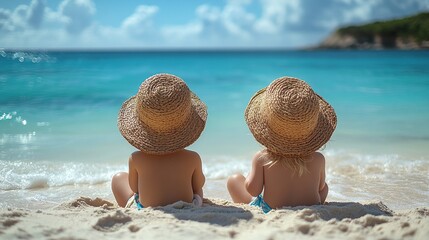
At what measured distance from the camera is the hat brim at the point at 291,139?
3334mm

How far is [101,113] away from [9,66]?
6.81ft

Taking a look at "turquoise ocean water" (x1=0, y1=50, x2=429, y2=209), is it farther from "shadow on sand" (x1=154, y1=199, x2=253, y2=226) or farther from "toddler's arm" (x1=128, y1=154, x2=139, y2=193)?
"shadow on sand" (x1=154, y1=199, x2=253, y2=226)

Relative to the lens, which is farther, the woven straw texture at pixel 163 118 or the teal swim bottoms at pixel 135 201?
the teal swim bottoms at pixel 135 201

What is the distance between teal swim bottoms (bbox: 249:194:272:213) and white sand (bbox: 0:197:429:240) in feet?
0.55

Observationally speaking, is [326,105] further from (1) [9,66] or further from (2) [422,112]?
(2) [422,112]

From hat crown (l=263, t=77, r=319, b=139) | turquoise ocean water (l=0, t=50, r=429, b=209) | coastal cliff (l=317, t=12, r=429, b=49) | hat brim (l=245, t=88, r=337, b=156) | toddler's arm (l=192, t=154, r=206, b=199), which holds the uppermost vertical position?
coastal cliff (l=317, t=12, r=429, b=49)

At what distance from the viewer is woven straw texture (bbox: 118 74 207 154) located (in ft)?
10.5

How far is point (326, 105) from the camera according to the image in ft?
11.9

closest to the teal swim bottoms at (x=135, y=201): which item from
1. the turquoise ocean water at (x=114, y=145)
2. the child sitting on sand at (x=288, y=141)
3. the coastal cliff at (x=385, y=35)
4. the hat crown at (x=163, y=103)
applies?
the hat crown at (x=163, y=103)

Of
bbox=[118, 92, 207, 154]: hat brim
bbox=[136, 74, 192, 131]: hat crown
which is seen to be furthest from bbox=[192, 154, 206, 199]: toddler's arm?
bbox=[136, 74, 192, 131]: hat crown

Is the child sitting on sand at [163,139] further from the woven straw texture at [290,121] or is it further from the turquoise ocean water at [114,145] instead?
the turquoise ocean water at [114,145]

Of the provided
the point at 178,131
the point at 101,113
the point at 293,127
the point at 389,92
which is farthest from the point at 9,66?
the point at 389,92

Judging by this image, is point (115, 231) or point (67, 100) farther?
point (67, 100)

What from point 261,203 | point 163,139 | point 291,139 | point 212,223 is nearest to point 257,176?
point 261,203
